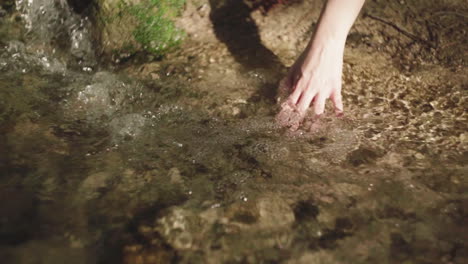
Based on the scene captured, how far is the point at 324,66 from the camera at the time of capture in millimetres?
2168

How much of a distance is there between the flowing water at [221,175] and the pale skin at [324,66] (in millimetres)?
126

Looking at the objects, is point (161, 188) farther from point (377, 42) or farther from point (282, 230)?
point (377, 42)

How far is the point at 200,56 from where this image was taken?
2.81 metres

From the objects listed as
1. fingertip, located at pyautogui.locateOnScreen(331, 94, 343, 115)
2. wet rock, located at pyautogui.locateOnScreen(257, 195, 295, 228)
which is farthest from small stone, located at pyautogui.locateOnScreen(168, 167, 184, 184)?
fingertip, located at pyautogui.locateOnScreen(331, 94, 343, 115)

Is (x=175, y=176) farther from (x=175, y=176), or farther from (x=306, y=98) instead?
(x=306, y=98)

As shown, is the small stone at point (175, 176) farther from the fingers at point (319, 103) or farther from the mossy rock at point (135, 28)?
the mossy rock at point (135, 28)

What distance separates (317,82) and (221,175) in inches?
30.4

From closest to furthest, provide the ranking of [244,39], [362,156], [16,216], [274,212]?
[16,216], [274,212], [362,156], [244,39]

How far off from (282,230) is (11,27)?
2895 millimetres

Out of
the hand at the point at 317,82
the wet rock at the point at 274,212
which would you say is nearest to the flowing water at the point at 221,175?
the wet rock at the point at 274,212

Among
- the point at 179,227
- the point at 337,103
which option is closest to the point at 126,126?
the point at 179,227

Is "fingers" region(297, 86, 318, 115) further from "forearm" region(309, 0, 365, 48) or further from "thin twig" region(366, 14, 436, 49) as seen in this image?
"thin twig" region(366, 14, 436, 49)

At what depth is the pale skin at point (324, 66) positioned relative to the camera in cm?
216

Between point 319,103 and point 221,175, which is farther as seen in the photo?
point 319,103
